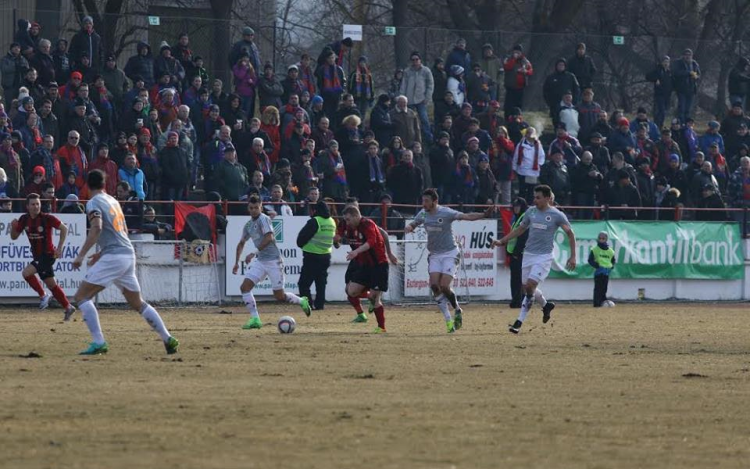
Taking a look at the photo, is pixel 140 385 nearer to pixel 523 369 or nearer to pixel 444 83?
Result: pixel 523 369

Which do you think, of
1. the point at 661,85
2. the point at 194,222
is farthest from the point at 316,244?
the point at 661,85

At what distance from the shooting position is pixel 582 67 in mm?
32812

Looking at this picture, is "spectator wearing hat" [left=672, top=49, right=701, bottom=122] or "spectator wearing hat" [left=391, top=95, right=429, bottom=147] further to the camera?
"spectator wearing hat" [left=672, top=49, right=701, bottom=122]

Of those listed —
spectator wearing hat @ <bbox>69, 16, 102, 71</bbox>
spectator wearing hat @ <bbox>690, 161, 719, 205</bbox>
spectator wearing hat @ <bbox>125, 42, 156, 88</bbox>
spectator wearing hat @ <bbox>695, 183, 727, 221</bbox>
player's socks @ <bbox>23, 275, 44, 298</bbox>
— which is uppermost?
spectator wearing hat @ <bbox>69, 16, 102, 71</bbox>

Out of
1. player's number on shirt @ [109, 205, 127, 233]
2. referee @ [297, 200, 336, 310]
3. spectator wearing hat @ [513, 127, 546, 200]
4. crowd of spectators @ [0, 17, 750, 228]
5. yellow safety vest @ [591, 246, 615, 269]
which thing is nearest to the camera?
player's number on shirt @ [109, 205, 127, 233]

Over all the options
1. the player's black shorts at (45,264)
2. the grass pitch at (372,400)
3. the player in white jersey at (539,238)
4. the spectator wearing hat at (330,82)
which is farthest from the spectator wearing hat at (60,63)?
the player in white jersey at (539,238)

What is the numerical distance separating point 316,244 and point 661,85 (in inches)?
504

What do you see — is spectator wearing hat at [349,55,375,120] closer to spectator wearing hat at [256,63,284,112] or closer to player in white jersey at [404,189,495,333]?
spectator wearing hat at [256,63,284,112]

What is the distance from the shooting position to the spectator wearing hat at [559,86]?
3216cm

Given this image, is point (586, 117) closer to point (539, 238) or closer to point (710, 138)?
point (710, 138)

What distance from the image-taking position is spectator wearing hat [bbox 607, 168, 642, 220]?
3062cm

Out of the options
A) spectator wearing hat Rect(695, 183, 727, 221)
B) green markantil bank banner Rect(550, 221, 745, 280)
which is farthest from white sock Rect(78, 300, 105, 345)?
spectator wearing hat Rect(695, 183, 727, 221)

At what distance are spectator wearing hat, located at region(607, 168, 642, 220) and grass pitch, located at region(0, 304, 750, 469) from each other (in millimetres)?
11249

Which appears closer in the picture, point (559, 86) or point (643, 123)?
point (559, 86)
